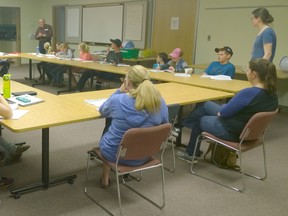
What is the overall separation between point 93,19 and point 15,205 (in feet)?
26.5

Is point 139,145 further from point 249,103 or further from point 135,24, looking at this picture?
point 135,24

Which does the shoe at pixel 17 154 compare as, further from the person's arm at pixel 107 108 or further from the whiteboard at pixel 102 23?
the whiteboard at pixel 102 23

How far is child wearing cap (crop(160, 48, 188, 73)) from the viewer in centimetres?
526

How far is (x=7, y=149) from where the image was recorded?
2.79 meters

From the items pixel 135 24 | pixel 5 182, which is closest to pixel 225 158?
pixel 5 182

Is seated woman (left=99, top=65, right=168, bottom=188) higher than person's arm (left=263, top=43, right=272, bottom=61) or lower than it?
lower

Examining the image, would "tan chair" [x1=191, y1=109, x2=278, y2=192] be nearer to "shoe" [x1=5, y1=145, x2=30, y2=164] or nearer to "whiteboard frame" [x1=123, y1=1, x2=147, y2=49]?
"shoe" [x1=5, y1=145, x2=30, y2=164]

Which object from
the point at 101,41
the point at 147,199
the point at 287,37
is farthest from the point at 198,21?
the point at 147,199

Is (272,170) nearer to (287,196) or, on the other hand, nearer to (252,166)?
(252,166)

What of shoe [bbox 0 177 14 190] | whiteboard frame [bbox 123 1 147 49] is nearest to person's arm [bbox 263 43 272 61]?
shoe [bbox 0 177 14 190]

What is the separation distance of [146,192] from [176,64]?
10.4ft

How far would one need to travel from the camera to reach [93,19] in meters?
9.64

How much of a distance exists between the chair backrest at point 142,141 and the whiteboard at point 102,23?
7229 millimetres

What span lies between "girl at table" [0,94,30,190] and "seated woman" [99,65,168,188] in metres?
0.65
